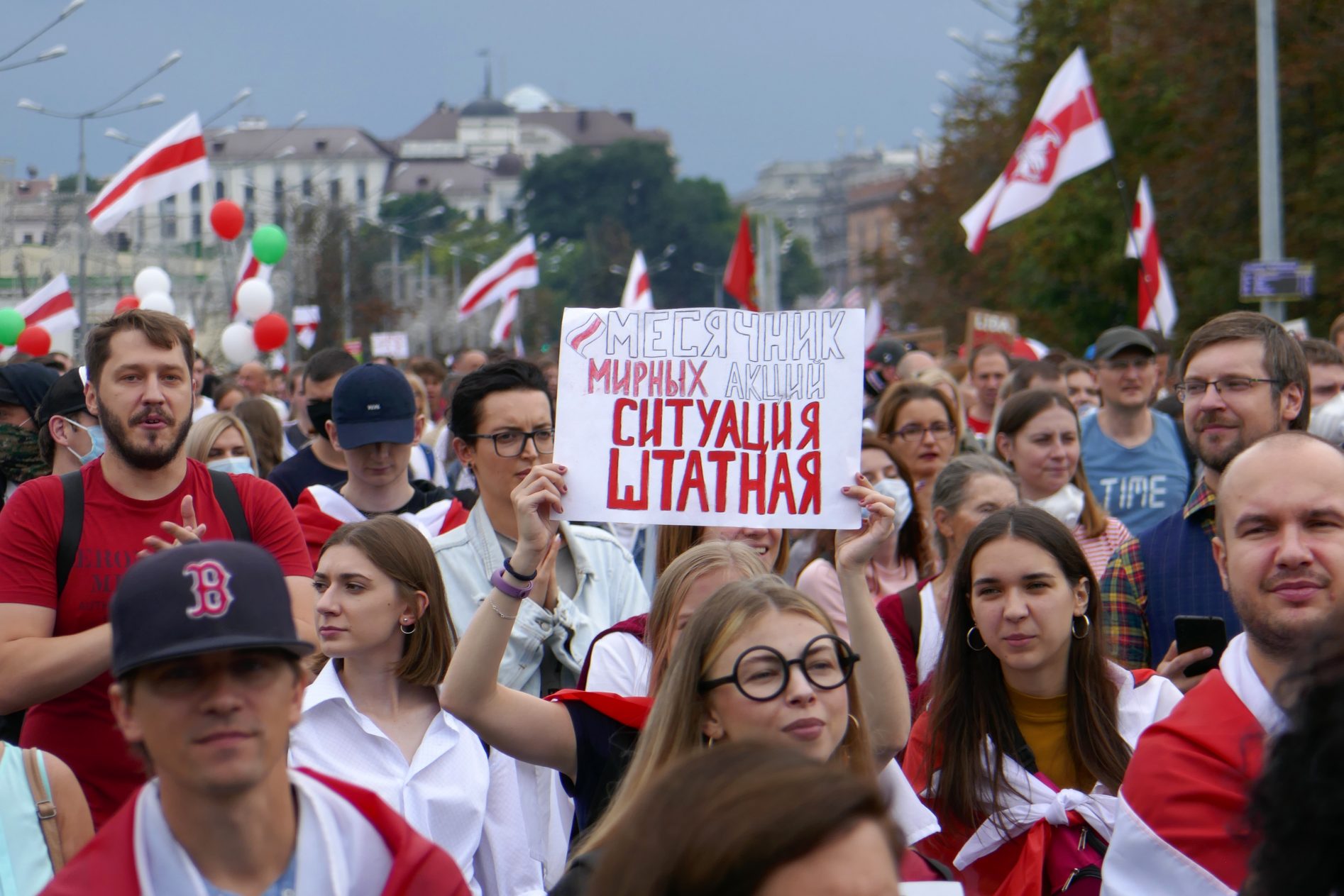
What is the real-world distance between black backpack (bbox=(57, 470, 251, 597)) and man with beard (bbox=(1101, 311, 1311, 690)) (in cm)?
248

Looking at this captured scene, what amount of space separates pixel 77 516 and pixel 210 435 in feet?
11.3

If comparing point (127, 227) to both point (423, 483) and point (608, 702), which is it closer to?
point (423, 483)

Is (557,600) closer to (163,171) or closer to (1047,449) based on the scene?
(1047,449)

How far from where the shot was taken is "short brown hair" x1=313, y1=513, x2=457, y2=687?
488 cm

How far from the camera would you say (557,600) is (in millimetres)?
5270

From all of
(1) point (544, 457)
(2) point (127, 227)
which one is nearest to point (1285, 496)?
(1) point (544, 457)

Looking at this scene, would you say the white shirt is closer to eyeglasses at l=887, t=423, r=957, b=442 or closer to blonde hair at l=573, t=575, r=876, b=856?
blonde hair at l=573, t=575, r=876, b=856

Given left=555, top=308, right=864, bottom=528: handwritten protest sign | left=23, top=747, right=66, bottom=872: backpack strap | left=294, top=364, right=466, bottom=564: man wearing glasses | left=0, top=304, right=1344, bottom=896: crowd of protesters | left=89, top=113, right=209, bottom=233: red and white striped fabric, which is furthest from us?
left=89, top=113, right=209, bottom=233: red and white striped fabric

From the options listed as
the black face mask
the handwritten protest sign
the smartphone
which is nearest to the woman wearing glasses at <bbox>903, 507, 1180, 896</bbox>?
the smartphone

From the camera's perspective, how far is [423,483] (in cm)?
698

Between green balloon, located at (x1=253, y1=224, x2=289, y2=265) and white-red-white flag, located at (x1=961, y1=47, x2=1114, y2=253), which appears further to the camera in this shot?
green balloon, located at (x1=253, y1=224, x2=289, y2=265)

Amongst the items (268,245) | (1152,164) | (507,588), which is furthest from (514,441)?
(1152,164)

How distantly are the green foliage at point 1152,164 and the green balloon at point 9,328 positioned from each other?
431 inches

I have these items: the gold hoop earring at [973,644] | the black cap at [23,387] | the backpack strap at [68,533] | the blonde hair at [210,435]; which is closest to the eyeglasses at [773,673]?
the gold hoop earring at [973,644]
